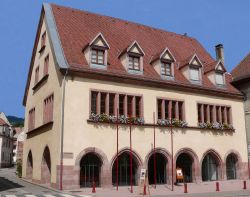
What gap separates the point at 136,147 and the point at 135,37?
12192 mm

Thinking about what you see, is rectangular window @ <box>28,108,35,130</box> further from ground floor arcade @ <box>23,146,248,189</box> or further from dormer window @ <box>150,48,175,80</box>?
dormer window @ <box>150,48,175,80</box>

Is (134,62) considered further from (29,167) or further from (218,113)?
(29,167)

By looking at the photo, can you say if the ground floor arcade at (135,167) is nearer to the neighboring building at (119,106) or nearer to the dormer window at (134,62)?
the neighboring building at (119,106)

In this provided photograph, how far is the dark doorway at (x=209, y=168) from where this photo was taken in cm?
3288

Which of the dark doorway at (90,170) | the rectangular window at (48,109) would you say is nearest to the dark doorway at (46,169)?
the rectangular window at (48,109)

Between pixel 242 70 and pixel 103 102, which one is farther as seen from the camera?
pixel 242 70

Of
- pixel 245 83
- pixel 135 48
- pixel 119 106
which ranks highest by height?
pixel 135 48

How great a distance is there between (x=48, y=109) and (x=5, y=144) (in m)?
71.1

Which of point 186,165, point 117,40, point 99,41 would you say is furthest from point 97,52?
point 186,165

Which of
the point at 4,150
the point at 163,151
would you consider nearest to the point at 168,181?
the point at 163,151

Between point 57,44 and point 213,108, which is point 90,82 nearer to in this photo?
point 57,44

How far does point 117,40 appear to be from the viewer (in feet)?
109

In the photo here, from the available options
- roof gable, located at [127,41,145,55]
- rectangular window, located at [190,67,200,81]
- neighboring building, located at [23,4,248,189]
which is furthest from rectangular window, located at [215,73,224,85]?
A: roof gable, located at [127,41,145,55]

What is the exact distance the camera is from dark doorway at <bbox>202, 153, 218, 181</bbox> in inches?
1294
